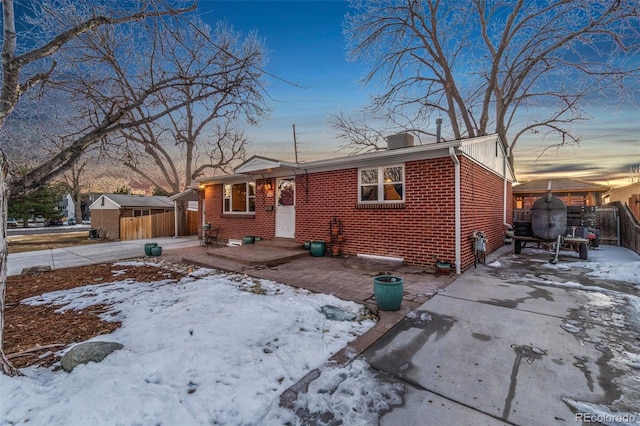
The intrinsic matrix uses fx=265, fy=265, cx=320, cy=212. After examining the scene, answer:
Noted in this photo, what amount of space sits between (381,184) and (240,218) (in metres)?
6.88

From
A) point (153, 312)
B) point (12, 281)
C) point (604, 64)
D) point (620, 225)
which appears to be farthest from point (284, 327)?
point (604, 64)

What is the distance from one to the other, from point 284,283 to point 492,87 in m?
18.4

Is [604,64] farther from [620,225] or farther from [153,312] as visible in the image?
[153,312]

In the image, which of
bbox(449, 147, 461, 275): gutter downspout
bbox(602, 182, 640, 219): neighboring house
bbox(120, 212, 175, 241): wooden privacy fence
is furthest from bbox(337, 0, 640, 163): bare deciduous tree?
bbox(120, 212, 175, 241): wooden privacy fence

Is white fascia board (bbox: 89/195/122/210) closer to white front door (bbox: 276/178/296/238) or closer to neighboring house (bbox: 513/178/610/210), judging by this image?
→ white front door (bbox: 276/178/296/238)

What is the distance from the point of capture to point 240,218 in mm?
11930

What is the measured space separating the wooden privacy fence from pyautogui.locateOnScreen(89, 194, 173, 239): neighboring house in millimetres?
2300

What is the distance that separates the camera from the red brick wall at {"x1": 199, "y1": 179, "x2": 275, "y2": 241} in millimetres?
10805

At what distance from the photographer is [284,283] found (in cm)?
576

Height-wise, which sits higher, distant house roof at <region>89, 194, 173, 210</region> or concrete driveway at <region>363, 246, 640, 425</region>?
distant house roof at <region>89, 194, 173, 210</region>

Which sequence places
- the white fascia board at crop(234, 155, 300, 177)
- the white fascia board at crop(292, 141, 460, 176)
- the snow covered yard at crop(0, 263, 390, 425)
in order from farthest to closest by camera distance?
the white fascia board at crop(234, 155, 300, 177), the white fascia board at crop(292, 141, 460, 176), the snow covered yard at crop(0, 263, 390, 425)

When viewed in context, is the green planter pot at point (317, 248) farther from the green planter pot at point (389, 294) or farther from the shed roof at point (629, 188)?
the shed roof at point (629, 188)

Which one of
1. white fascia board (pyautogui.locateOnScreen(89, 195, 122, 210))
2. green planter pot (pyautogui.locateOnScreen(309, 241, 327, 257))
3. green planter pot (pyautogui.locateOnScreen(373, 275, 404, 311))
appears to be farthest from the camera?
white fascia board (pyautogui.locateOnScreen(89, 195, 122, 210))

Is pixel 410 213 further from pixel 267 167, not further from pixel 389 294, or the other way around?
pixel 267 167
